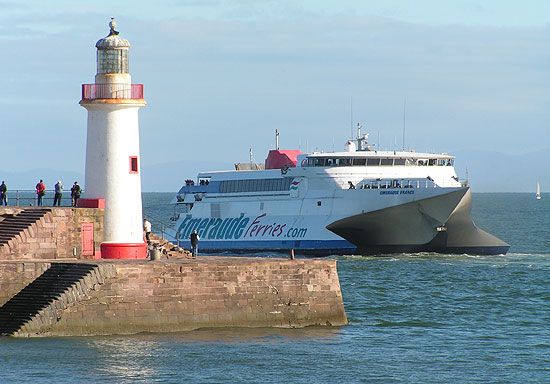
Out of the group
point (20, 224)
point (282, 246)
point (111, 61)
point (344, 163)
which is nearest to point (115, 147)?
point (111, 61)

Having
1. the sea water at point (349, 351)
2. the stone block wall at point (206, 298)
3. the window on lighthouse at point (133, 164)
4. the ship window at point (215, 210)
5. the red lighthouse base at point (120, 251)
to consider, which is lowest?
the sea water at point (349, 351)

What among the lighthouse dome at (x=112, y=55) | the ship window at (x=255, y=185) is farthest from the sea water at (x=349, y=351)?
the ship window at (x=255, y=185)

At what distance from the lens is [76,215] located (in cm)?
3034

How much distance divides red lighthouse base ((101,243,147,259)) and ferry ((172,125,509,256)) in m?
26.8

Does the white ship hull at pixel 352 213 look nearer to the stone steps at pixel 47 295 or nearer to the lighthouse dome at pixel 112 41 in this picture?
the lighthouse dome at pixel 112 41

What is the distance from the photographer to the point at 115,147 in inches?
1185

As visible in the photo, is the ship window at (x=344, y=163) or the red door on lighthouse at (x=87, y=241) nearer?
the red door on lighthouse at (x=87, y=241)

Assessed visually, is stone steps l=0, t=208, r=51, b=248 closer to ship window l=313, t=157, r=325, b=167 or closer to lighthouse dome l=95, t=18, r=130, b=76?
lighthouse dome l=95, t=18, r=130, b=76

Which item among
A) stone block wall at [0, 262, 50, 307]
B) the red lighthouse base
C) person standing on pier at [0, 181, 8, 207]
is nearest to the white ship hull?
person standing on pier at [0, 181, 8, 207]

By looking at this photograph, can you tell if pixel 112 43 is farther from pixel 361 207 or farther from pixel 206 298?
pixel 361 207

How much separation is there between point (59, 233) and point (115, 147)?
300cm

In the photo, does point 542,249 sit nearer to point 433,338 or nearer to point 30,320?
point 433,338

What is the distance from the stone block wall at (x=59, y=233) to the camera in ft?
97.8

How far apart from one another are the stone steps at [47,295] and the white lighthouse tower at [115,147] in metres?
3.80
